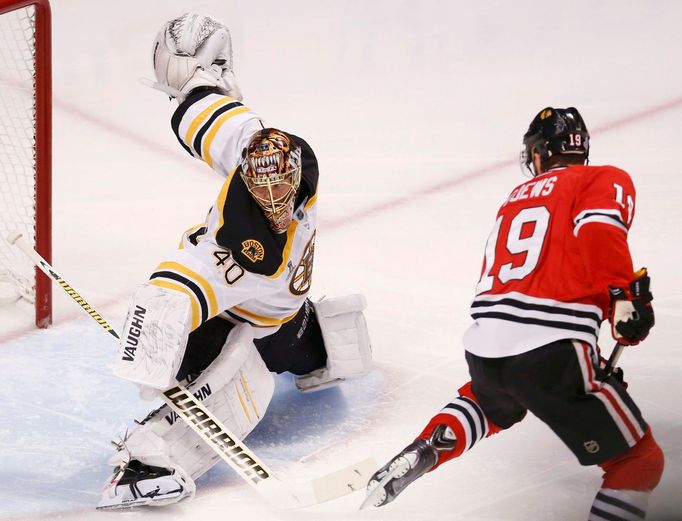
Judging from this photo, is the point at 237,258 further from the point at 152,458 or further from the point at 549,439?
the point at 549,439

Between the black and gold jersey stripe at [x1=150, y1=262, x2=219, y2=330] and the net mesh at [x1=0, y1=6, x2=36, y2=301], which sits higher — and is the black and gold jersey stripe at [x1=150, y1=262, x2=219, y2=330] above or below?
below

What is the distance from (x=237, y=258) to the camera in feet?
6.91

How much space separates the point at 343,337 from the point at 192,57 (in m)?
0.70

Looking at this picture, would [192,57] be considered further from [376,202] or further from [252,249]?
[376,202]

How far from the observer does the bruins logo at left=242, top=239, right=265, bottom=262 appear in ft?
6.87

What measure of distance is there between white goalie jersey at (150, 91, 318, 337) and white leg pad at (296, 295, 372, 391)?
0.14 metres

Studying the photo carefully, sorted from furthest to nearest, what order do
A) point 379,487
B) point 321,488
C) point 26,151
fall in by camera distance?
point 26,151 → point 321,488 → point 379,487

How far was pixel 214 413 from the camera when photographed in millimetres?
2125

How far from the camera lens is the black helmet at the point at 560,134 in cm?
191

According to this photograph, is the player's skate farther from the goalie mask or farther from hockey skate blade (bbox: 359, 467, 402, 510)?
the goalie mask

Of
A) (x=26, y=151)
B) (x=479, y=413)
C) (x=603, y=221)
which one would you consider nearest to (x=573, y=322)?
(x=603, y=221)

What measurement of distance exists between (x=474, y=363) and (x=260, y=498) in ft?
1.59

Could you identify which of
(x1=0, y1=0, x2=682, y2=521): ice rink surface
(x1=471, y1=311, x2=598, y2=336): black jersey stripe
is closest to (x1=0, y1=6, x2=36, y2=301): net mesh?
(x1=0, y1=0, x2=682, y2=521): ice rink surface

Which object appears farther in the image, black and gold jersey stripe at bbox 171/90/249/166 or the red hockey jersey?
black and gold jersey stripe at bbox 171/90/249/166
